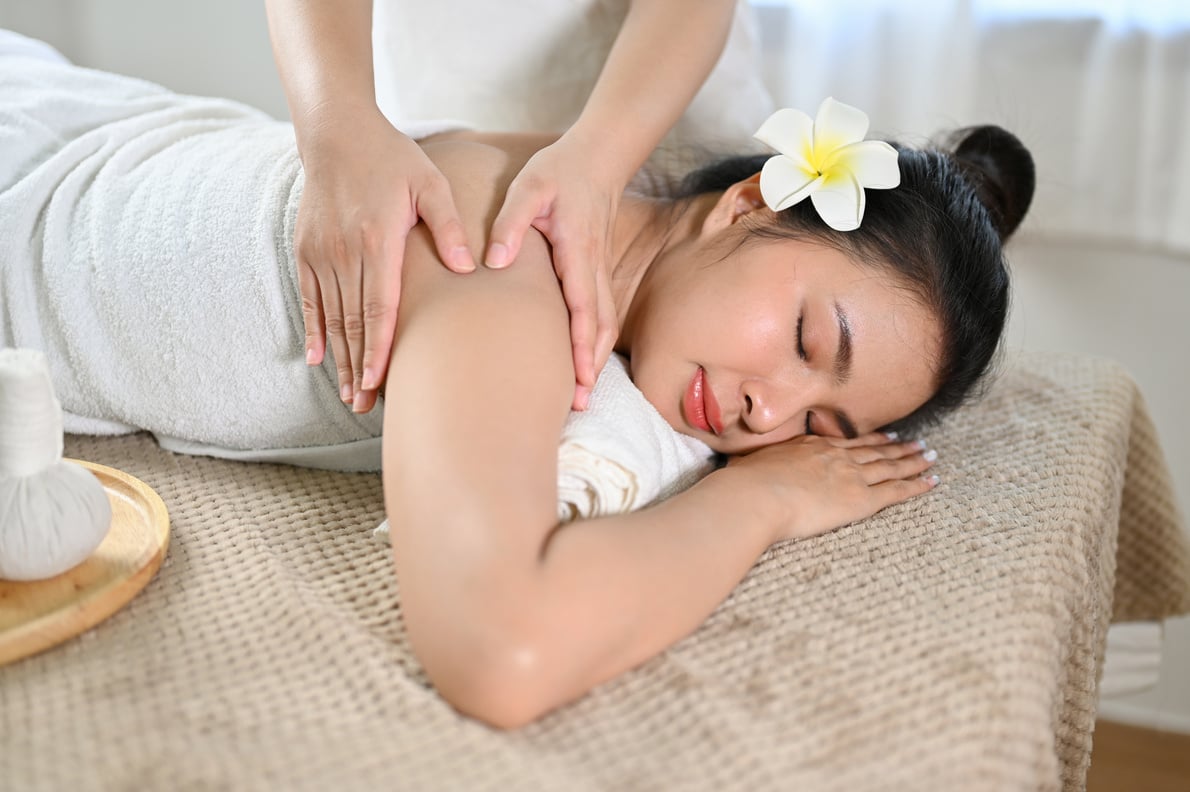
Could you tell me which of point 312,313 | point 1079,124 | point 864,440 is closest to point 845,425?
point 864,440

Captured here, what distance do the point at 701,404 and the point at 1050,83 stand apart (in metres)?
1.12

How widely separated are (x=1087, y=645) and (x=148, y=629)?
2.91 ft

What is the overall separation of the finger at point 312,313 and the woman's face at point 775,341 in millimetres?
332

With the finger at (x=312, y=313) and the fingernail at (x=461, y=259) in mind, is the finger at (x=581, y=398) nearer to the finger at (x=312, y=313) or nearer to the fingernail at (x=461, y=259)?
the fingernail at (x=461, y=259)

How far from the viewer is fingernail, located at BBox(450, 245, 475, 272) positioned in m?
0.98

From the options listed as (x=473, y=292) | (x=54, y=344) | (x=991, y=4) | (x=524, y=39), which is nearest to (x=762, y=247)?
(x=473, y=292)

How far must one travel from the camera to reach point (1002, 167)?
1.42 m

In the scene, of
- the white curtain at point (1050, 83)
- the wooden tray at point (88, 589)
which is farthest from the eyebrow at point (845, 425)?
the white curtain at point (1050, 83)

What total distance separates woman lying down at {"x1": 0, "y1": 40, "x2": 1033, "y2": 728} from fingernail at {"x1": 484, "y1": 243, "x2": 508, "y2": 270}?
11 millimetres

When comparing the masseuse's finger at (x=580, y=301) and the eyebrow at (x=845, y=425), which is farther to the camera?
the eyebrow at (x=845, y=425)

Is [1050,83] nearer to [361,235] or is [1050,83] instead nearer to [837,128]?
[837,128]

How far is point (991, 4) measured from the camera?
1.83 m

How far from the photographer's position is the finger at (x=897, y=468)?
117 centimetres

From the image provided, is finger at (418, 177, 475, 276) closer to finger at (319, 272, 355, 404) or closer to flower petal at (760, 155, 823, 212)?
finger at (319, 272, 355, 404)
